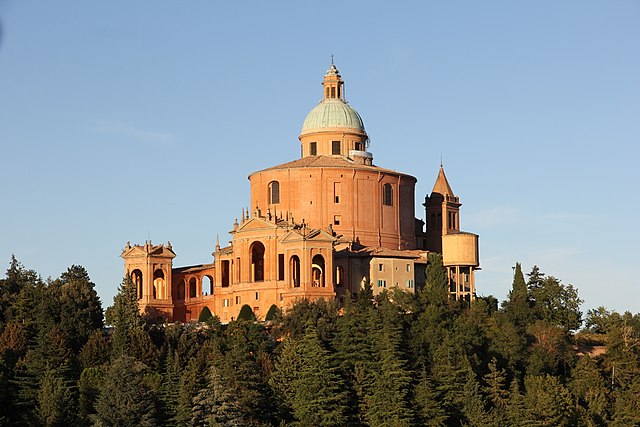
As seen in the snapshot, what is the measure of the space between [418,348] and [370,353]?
4.03 metres

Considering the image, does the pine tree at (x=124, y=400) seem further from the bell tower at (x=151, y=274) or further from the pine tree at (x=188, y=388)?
the bell tower at (x=151, y=274)

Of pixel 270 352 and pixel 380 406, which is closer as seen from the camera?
pixel 380 406

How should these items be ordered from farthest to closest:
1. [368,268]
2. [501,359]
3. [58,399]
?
[368,268] → [501,359] → [58,399]

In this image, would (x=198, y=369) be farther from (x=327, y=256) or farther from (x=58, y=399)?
(x=327, y=256)

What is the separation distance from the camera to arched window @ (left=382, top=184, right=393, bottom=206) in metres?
109

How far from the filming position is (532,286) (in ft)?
349

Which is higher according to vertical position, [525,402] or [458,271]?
[458,271]

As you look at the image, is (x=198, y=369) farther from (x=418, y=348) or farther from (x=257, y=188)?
(x=257, y=188)

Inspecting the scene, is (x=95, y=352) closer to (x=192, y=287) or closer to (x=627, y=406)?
(x=192, y=287)

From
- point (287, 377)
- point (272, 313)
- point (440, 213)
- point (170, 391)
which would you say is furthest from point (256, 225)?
point (170, 391)

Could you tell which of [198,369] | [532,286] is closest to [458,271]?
[532,286]

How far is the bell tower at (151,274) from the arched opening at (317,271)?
29.7 ft

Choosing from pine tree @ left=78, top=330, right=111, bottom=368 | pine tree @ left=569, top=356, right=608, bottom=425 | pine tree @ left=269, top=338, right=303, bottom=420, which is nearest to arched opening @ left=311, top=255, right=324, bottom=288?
pine tree @ left=269, top=338, right=303, bottom=420

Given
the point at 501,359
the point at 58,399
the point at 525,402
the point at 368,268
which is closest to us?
the point at 58,399
